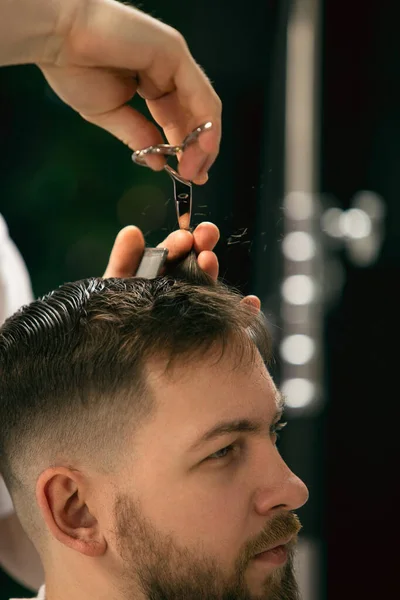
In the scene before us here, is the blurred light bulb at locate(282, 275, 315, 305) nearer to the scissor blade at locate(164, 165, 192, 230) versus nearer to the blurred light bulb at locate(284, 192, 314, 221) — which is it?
the blurred light bulb at locate(284, 192, 314, 221)

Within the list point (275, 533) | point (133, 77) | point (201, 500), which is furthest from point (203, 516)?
point (133, 77)

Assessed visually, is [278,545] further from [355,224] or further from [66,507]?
[355,224]

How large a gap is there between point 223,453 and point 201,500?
9 cm

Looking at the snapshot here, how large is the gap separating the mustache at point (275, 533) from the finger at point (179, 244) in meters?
0.49

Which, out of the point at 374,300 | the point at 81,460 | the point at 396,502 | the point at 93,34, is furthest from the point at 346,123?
the point at 81,460

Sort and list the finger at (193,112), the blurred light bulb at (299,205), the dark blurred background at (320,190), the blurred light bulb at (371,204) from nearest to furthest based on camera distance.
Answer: the finger at (193,112) → the dark blurred background at (320,190) → the blurred light bulb at (371,204) → the blurred light bulb at (299,205)

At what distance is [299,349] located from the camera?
338 cm

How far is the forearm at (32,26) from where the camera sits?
4.36 feet

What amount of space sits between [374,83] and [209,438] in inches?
91.1

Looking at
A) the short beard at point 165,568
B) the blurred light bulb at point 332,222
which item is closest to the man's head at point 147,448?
the short beard at point 165,568

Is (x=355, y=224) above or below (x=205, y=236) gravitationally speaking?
above

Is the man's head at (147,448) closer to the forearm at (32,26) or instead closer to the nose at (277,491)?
the nose at (277,491)

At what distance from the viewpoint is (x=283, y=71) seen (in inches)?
135

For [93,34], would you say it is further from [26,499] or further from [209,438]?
[26,499]
